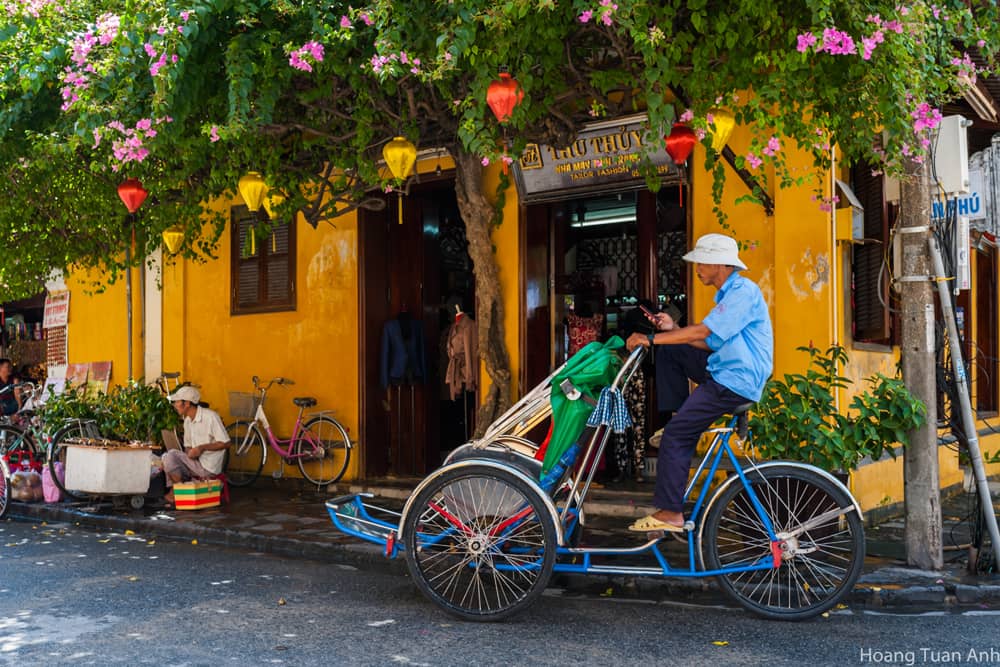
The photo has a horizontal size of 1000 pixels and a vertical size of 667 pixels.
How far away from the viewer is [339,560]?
7.59 metres

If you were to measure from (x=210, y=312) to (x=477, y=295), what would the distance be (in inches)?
214

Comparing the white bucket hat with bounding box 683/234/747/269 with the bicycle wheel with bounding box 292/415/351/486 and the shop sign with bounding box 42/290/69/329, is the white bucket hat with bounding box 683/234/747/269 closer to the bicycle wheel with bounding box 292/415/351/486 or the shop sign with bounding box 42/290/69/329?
the bicycle wheel with bounding box 292/415/351/486

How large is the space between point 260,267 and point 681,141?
22.6 ft

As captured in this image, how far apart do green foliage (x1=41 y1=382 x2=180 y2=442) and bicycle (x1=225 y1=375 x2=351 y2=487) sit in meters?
0.92

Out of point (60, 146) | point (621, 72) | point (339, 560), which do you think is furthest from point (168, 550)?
point (621, 72)

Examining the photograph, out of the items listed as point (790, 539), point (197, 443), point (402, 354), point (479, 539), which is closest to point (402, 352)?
point (402, 354)

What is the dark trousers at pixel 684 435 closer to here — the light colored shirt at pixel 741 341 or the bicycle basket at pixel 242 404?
the light colored shirt at pixel 741 341

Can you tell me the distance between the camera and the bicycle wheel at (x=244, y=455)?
39.2 ft

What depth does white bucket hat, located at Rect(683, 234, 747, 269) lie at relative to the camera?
18.3 feet

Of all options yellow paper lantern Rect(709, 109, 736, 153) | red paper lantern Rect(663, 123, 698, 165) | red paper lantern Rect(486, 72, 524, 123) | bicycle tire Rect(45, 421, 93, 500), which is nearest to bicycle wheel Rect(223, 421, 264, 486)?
bicycle tire Rect(45, 421, 93, 500)

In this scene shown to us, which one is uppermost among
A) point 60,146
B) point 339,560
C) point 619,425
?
point 60,146

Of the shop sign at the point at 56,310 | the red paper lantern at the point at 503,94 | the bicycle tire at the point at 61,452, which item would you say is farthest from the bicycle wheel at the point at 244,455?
the red paper lantern at the point at 503,94

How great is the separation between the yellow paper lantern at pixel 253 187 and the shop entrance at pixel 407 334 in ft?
7.79

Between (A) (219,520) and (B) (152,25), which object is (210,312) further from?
(B) (152,25)
